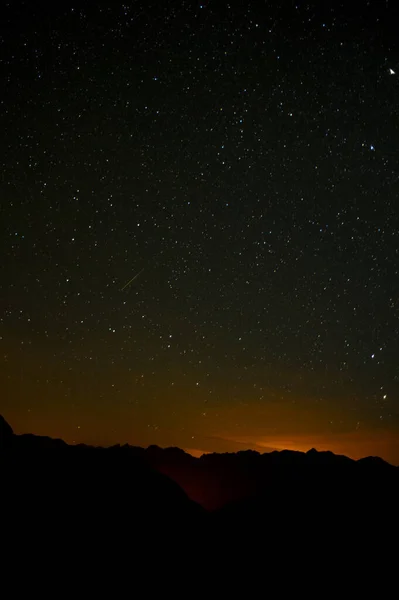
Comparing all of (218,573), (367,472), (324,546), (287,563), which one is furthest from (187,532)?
(367,472)

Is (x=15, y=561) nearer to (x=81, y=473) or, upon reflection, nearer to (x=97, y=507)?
(x=97, y=507)

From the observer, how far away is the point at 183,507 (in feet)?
103

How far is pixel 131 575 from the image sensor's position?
21.5 meters

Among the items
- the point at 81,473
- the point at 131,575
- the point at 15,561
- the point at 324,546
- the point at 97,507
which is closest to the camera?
the point at 15,561

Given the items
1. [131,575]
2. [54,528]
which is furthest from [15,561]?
[131,575]

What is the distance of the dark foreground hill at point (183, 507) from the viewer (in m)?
19.2

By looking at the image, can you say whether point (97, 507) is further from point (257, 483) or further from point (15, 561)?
point (257, 483)

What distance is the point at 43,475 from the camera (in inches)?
858

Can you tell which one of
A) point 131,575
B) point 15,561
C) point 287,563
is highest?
point 15,561

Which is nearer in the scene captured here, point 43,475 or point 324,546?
point 43,475

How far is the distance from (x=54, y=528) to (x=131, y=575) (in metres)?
4.85

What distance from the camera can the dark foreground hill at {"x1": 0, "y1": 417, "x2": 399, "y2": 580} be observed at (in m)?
19.2

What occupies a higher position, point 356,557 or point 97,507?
point 97,507

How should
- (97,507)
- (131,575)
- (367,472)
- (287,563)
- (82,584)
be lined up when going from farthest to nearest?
(367,472), (287,563), (97,507), (131,575), (82,584)
